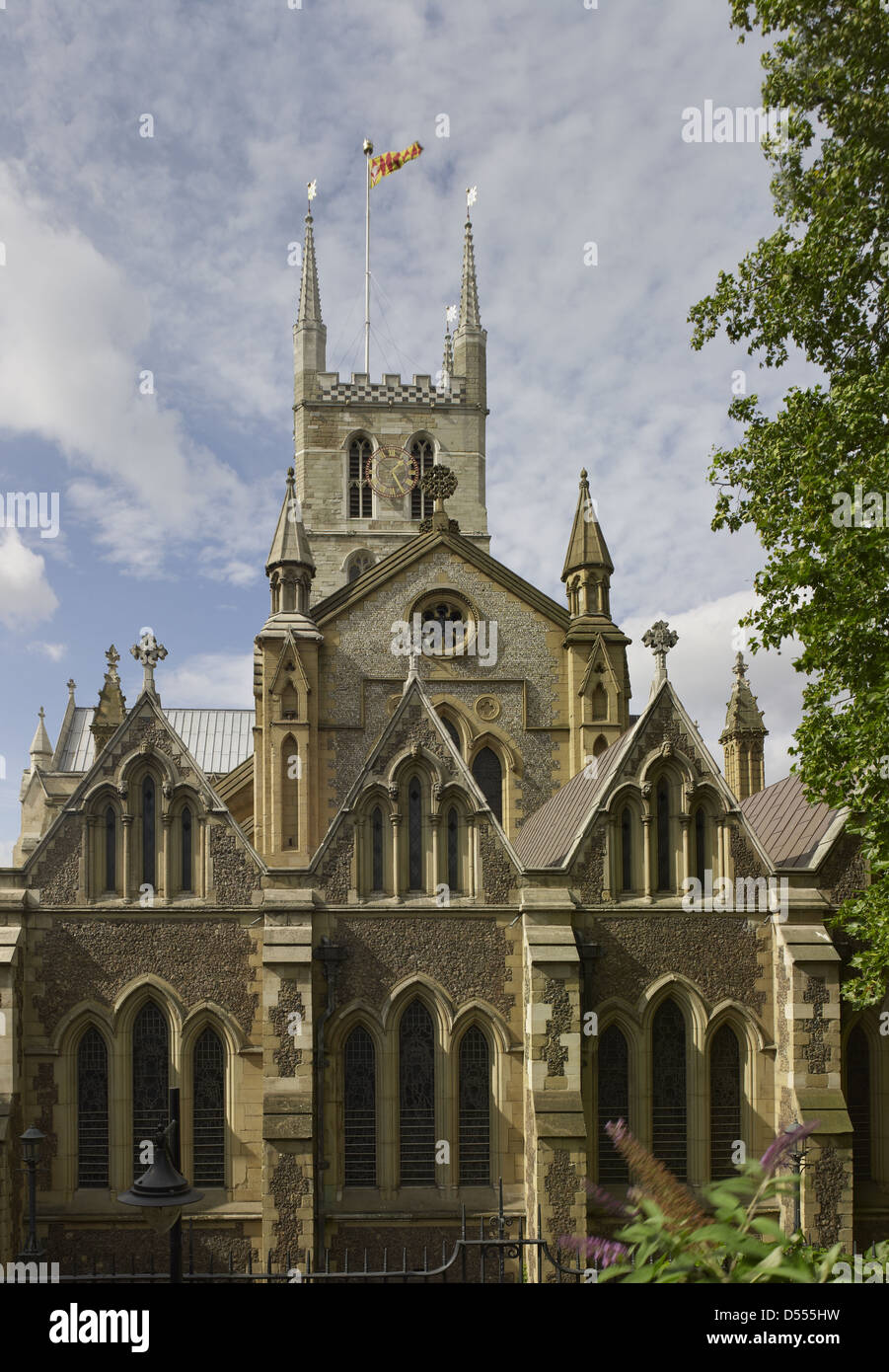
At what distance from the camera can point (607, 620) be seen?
2447 cm

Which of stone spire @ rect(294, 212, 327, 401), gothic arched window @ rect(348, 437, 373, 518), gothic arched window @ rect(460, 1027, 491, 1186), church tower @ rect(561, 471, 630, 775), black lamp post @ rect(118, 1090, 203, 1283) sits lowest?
gothic arched window @ rect(460, 1027, 491, 1186)

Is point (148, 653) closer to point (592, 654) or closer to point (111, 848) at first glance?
point (111, 848)

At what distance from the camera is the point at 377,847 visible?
1545cm

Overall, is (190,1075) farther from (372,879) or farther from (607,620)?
(607,620)

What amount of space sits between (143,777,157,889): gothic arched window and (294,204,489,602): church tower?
28.8 metres

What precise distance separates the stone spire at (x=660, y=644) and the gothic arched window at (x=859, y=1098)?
19.7 feet

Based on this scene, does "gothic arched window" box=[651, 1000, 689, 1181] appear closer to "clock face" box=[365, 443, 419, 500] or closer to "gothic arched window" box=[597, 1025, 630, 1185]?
"gothic arched window" box=[597, 1025, 630, 1185]

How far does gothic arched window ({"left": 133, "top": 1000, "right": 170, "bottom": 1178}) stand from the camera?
1477cm

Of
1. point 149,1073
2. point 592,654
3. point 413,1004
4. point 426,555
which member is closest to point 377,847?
point 413,1004

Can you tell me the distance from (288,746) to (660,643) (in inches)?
407

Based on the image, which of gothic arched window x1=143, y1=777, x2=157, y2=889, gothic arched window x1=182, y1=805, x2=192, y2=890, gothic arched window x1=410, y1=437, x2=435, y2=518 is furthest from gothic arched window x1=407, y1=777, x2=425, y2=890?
gothic arched window x1=410, y1=437, x2=435, y2=518

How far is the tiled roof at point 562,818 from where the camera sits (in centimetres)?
1638
